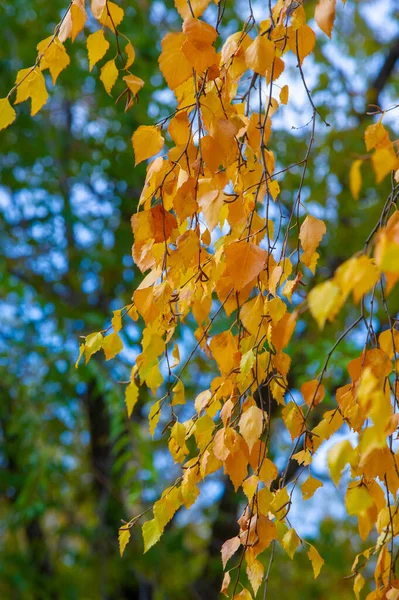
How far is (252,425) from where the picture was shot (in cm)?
91

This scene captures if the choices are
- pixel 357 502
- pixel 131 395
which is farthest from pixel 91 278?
pixel 357 502

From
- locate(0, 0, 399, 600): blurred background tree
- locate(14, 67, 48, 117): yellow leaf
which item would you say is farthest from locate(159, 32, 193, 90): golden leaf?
locate(0, 0, 399, 600): blurred background tree

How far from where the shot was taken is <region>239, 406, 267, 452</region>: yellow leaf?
0.89 meters

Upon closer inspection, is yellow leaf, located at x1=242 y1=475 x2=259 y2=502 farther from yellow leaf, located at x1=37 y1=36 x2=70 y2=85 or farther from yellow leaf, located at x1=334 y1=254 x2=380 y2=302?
yellow leaf, located at x1=37 y1=36 x2=70 y2=85

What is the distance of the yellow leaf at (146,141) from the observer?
1012 mm

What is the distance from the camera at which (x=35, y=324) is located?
10.6 feet

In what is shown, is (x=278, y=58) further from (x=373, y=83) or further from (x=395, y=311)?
(x=373, y=83)

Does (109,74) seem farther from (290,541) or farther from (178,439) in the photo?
(290,541)

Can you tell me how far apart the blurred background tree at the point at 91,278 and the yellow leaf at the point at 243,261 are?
1.88 metres

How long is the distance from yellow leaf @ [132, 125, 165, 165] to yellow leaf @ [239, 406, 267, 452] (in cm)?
36

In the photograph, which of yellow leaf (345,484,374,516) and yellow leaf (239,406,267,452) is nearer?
yellow leaf (345,484,374,516)

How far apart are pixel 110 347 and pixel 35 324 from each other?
222 cm

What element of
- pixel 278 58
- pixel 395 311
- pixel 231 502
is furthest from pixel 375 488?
pixel 231 502

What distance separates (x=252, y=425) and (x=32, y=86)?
0.54 meters
